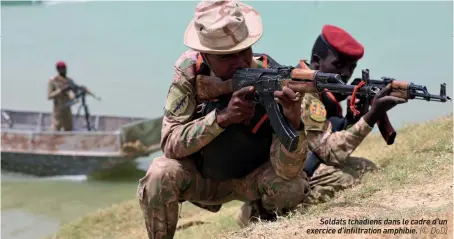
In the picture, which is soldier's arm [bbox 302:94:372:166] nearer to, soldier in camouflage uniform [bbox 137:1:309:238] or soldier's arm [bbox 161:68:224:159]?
soldier in camouflage uniform [bbox 137:1:309:238]

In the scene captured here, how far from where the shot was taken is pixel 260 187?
14.6 feet

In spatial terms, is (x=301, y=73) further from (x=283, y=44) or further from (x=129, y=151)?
(x=283, y=44)

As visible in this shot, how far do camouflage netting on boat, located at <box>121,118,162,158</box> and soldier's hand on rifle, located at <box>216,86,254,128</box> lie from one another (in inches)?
352

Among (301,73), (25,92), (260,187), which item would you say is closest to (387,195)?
(260,187)

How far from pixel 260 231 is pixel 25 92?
71.5 feet

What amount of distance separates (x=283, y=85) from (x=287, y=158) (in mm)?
540

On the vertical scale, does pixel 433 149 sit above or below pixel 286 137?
below

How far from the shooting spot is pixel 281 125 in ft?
13.0

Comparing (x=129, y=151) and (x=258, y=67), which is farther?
(x=129, y=151)

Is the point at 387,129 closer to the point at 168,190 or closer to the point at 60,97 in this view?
the point at 168,190

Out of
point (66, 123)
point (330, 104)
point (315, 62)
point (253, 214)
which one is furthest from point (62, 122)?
point (253, 214)

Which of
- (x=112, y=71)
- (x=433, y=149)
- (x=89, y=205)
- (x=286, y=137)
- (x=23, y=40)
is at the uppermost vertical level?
(x=286, y=137)

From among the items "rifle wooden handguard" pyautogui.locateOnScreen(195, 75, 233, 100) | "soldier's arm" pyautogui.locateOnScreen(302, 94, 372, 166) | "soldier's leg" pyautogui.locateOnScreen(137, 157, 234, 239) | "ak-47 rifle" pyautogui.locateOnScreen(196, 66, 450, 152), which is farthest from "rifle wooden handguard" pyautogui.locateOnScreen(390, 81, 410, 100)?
"soldier's leg" pyautogui.locateOnScreen(137, 157, 234, 239)

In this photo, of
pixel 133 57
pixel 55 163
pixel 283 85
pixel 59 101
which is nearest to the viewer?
pixel 283 85
